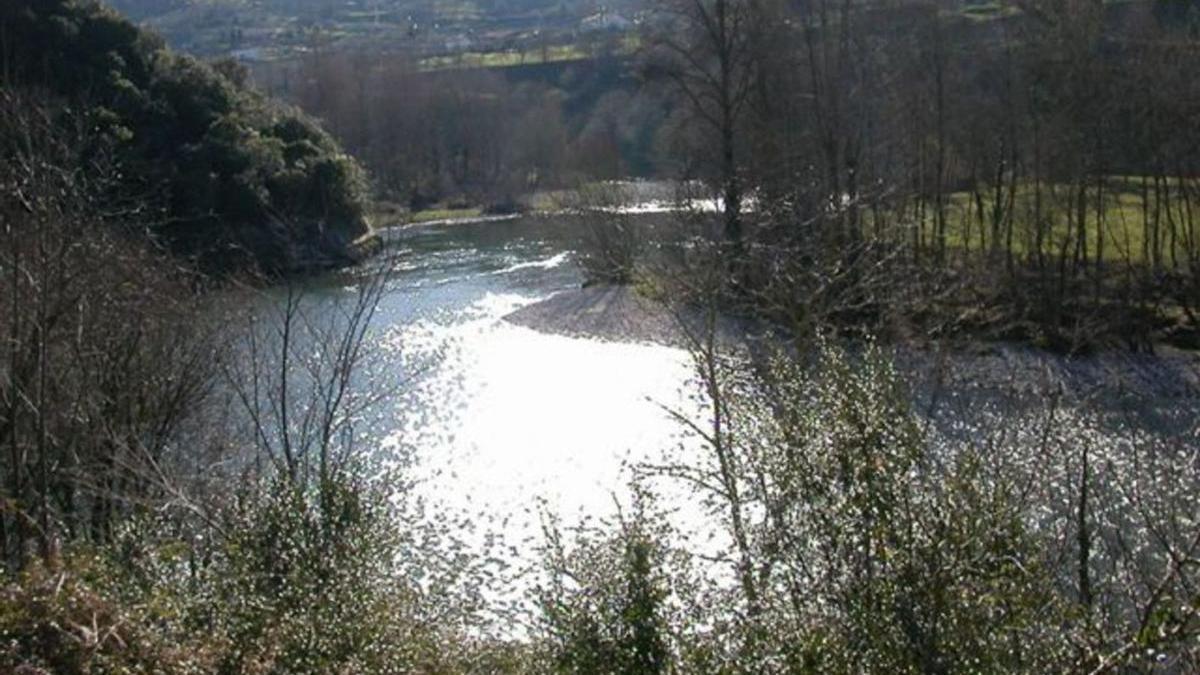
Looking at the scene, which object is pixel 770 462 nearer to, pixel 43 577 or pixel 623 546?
pixel 623 546

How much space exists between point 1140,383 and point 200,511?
60.0ft

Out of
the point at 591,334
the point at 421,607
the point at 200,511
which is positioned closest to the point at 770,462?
the point at 421,607

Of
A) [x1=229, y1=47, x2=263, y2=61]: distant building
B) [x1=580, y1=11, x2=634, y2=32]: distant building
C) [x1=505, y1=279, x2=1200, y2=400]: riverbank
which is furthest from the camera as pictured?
[x1=580, y1=11, x2=634, y2=32]: distant building

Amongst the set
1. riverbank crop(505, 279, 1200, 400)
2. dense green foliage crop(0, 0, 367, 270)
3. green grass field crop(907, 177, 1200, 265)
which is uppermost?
dense green foliage crop(0, 0, 367, 270)

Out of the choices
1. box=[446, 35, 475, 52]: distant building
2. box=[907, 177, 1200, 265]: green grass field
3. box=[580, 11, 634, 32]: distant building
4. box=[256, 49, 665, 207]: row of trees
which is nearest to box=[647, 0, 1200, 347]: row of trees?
box=[907, 177, 1200, 265]: green grass field

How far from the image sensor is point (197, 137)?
137 ft

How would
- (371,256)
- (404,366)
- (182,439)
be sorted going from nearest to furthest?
1. (182,439)
2. (404,366)
3. (371,256)

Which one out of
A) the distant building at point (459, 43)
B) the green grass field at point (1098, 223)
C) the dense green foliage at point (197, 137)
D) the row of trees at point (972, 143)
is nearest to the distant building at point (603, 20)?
the distant building at point (459, 43)

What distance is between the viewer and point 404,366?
2712 centimetres

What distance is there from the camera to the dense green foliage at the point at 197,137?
3700 centimetres

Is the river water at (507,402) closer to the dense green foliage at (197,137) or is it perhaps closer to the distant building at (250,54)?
the dense green foliage at (197,137)

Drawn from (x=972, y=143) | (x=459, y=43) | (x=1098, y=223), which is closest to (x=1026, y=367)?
(x=1098, y=223)

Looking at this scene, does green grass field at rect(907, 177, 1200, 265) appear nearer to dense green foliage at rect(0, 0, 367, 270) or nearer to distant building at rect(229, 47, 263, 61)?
dense green foliage at rect(0, 0, 367, 270)

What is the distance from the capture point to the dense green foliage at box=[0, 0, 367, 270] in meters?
37.0
